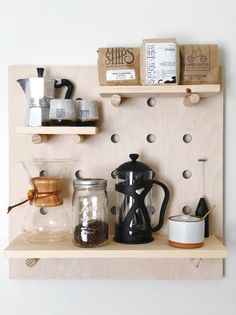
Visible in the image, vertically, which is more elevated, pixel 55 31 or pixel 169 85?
pixel 55 31

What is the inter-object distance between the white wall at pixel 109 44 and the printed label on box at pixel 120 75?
15cm

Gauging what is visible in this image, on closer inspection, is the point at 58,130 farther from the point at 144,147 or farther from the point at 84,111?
the point at 144,147

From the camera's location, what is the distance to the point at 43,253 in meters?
1.03

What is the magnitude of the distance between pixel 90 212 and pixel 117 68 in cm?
35

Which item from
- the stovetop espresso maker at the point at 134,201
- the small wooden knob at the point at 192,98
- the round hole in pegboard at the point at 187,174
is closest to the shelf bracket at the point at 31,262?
the stovetop espresso maker at the point at 134,201

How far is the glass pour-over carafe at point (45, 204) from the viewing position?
1.12 metres


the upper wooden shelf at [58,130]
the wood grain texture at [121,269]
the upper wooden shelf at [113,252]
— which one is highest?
the upper wooden shelf at [58,130]

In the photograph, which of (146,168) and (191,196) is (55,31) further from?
(191,196)

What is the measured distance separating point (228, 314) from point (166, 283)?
0.61 feet

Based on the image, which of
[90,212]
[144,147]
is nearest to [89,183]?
[90,212]

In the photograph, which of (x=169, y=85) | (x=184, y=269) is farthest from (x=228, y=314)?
(x=169, y=85)

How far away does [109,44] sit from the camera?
1216 mm

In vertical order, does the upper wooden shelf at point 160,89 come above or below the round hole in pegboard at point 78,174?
above

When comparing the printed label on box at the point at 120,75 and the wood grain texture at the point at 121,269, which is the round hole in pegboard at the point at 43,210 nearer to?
the wood grain texture at the point at 121,269
